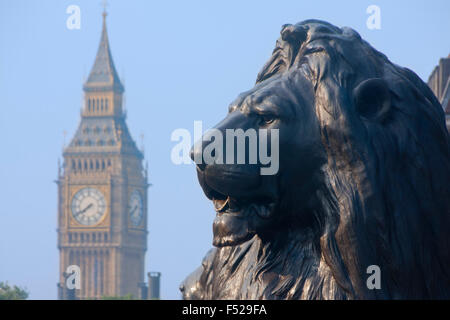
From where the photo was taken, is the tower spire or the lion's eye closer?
the lion's eye

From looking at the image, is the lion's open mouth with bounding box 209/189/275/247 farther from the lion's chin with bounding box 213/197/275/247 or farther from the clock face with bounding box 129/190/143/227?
the clock face with bounding box 129/190/143/227

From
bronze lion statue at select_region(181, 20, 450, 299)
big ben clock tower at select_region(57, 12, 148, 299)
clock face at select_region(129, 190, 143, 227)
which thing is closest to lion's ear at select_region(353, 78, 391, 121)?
bronze lion statue at select_region(181, 20, 450, 299)

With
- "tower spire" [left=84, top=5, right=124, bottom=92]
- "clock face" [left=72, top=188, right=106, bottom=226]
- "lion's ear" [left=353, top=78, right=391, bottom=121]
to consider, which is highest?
"tower spire" [left=84, top=5, right=124, bottom=92]

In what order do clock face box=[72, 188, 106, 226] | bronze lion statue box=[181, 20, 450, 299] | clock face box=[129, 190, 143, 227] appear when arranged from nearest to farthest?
bronze lion statue box=[181, 20, 450, 299], clock face box=[72, 188, 106, 226], clock face box=[129, 190, 143, 227]

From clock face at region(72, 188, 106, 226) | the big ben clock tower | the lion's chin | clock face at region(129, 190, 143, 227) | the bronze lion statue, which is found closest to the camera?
the bronze lion statue

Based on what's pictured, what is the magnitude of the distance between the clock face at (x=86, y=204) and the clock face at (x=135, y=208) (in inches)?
123

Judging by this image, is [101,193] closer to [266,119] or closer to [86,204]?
[86,204]

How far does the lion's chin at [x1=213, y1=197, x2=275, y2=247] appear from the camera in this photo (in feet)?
17.2

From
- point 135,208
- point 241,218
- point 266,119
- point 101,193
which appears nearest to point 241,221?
point 241,218

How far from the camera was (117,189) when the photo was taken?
136m

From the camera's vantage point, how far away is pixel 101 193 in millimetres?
136875

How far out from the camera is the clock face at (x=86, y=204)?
135875 millimetres
